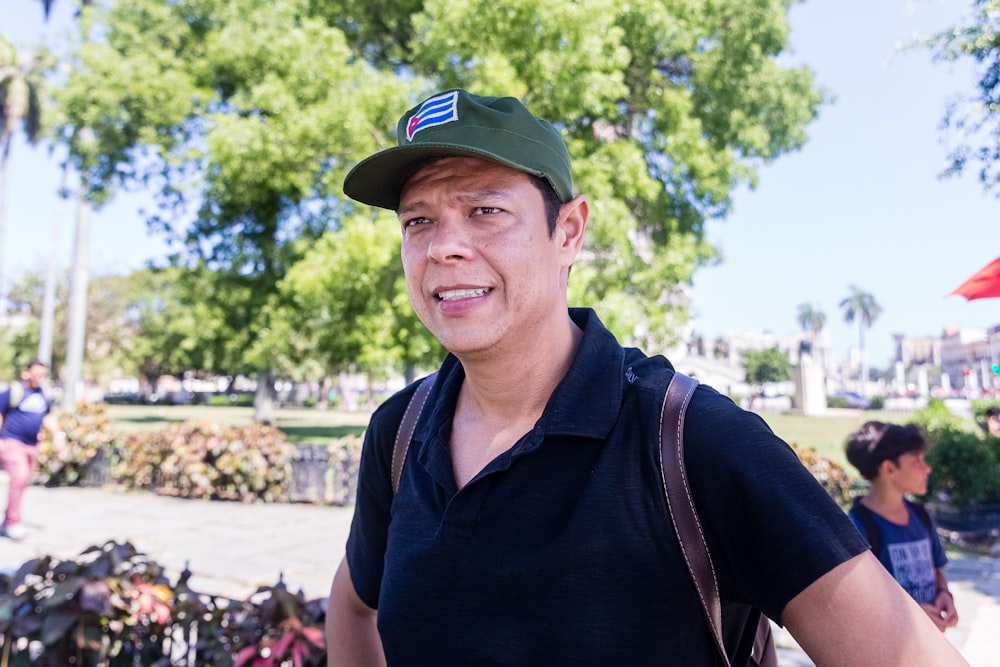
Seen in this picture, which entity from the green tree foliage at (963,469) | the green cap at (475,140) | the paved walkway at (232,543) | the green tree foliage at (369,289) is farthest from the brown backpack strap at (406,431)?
the green tree foliage at (963,469)

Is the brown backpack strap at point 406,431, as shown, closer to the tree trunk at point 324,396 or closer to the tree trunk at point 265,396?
the tree trunk at point 265,396

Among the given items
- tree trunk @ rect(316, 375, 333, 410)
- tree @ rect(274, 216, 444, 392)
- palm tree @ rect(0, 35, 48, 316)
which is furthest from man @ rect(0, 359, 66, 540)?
tree trunk @ rect(316, 375, 333, 410)

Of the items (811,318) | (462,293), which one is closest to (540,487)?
(462,293)

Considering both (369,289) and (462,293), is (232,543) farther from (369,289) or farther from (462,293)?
(462,293)

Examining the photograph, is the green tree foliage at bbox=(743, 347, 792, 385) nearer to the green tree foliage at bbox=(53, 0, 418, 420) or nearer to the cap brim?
the green tree foliage at bbox=(53, 0, 418, 420)

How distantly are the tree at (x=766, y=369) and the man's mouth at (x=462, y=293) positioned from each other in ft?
167

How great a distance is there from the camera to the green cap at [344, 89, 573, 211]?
1.36 metres

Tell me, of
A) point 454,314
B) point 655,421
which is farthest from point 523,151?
point 655,421

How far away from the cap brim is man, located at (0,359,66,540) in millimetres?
7929

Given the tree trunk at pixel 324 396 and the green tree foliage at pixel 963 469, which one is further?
the tree trunk at pixel 324 396

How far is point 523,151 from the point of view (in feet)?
4.50

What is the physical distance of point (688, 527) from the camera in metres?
1.15

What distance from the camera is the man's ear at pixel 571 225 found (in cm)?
149

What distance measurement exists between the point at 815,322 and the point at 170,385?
305 feet
